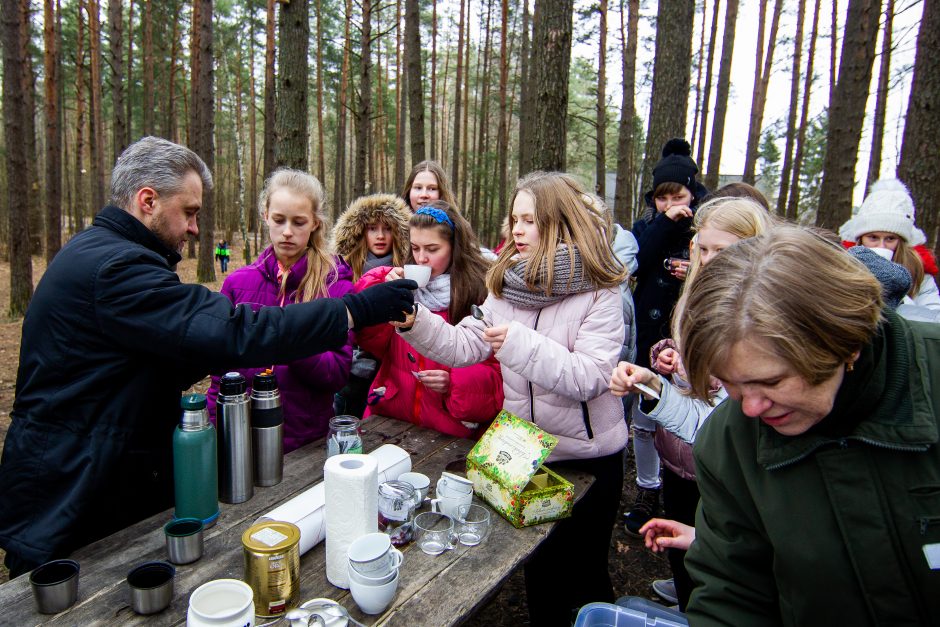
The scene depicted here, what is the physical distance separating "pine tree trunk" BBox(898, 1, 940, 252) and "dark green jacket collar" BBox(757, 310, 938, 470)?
5.80 meters

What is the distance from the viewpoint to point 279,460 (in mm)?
2008

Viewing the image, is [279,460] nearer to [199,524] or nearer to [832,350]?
[199,524]

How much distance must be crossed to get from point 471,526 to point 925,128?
643cm

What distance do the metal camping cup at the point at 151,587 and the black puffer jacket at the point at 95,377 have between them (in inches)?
18.0

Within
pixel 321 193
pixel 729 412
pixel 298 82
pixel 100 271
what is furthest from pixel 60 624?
pixel 298 82

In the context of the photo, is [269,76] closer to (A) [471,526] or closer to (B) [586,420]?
(B) [586,420]

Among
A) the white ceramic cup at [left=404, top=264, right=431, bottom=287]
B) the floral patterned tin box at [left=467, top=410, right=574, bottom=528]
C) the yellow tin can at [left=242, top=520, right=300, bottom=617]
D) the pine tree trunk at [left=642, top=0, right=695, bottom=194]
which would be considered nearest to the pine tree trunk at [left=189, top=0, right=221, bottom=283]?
the pine tree trunk at [left=642, top=0, right=695, bottom=194]

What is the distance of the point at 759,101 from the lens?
14.5m

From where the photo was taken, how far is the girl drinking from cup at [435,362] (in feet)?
8.14

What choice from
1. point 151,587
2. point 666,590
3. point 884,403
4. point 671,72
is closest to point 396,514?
point 151,587

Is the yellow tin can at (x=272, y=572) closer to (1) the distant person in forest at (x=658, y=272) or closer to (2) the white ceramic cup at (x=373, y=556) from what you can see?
(2) the white ceramic cup at (x=373, y=556)

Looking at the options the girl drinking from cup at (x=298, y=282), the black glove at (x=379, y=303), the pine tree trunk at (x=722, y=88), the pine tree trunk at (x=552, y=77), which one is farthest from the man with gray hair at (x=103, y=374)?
the pine tree trunk at (x=722, y=88)

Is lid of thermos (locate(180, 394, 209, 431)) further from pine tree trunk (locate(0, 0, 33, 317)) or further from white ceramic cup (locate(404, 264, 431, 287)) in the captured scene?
pine tree trunk (locate(0, 0, 33, 317))

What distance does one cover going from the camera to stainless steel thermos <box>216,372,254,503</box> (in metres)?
1.78
